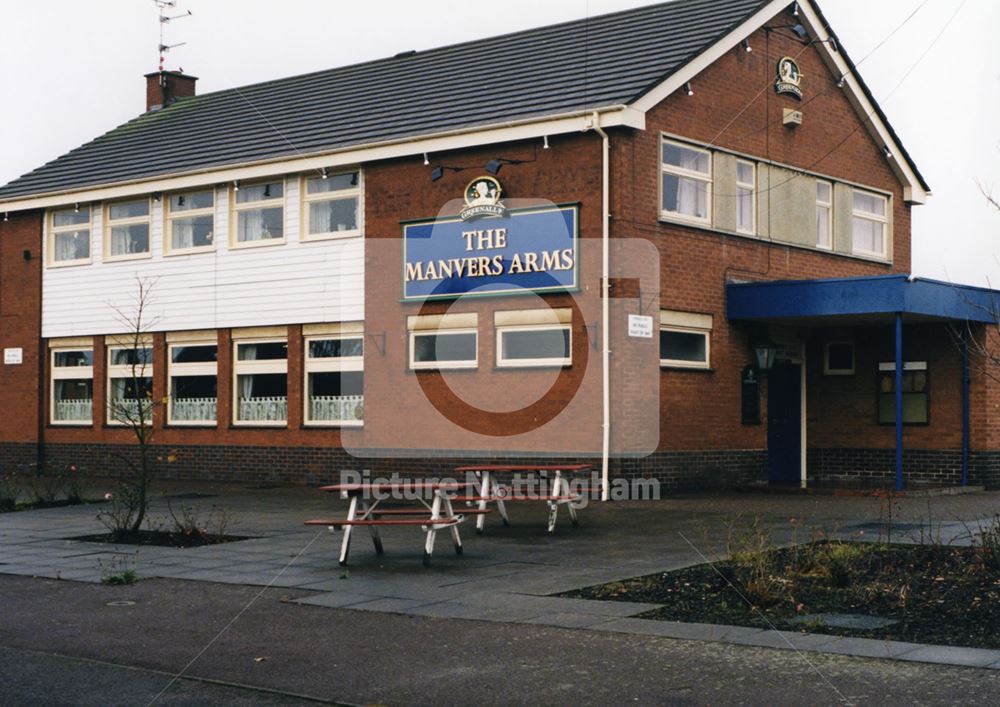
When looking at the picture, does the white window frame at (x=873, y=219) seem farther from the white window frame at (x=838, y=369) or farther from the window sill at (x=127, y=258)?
the window sill at (x=127, y=258)

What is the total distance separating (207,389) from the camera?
86.9ft

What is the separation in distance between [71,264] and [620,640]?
23067 millimetres

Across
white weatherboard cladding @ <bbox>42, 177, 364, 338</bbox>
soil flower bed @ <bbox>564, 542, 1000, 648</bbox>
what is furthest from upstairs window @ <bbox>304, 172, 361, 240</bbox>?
soil flower bed @ <bbox>564, 542, 1000, 648</bbox>

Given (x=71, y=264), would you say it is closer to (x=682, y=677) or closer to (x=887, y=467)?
(x=887, y=467)

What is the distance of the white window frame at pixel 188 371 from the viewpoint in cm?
2625

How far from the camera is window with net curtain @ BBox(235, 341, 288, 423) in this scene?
25266 mm

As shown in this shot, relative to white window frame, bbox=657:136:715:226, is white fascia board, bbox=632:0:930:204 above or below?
above

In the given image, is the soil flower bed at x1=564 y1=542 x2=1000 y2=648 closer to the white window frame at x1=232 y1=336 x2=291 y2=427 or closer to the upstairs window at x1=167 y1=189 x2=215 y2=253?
the white window frame at x1=232 y1=336 x2=291 y2=427

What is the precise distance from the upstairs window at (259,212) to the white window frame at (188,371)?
2.37 m

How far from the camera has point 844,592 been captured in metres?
9.93

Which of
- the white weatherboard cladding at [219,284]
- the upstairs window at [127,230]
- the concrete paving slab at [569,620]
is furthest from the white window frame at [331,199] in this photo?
the concrete paving slab at [569,620]

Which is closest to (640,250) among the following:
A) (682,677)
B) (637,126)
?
(637,126)

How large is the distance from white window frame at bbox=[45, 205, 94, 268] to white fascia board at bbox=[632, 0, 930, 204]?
1381 centimetres

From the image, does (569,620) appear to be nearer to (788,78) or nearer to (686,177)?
(686,177)
